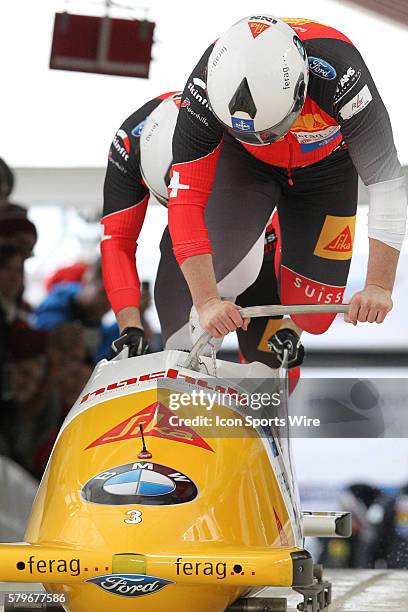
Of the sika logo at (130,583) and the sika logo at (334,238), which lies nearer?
the sika logo at (130,583)

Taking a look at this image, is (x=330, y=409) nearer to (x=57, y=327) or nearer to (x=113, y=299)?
(x=113, y=299)

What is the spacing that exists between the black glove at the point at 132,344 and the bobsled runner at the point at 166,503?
0.44m

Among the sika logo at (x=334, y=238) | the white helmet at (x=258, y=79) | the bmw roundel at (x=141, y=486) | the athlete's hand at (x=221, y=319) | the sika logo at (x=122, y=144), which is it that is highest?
the sika logo at (x=122, y=144)

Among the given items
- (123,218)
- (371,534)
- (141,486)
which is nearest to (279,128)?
(123,218)

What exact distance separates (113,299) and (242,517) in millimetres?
1238

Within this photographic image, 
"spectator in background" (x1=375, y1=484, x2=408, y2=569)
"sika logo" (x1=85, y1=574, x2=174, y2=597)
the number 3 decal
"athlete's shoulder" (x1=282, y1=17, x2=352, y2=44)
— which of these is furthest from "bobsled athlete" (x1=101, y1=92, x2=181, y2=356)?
"spectator in background" (x1=375, y1=484, x2=408, y2=569)

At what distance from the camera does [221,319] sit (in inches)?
101

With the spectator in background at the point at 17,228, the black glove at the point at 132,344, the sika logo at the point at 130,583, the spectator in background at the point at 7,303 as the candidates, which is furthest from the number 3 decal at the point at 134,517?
the spectator in background at the point at 17,228

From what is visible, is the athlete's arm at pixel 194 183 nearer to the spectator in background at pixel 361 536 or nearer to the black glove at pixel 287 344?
the black glove at pixel 287 344

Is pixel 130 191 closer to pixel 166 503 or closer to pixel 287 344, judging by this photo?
pixel 287 344

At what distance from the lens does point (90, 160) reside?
503 centimetres

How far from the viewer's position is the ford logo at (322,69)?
271 centimetres

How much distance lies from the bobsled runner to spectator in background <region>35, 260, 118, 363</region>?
7.24 feet

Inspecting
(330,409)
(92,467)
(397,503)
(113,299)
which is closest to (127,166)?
(113,299)
